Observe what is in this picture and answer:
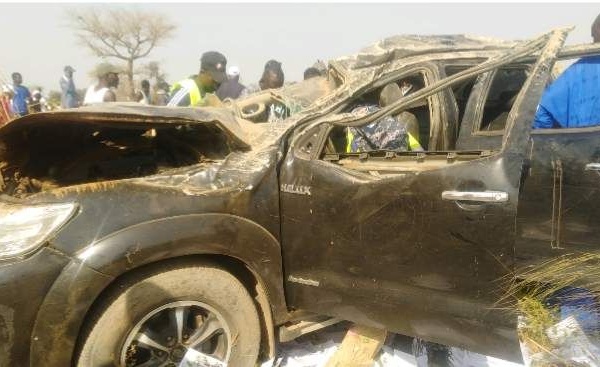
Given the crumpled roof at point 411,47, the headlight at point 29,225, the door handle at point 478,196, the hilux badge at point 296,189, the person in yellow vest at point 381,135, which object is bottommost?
the headlight at point 29,225

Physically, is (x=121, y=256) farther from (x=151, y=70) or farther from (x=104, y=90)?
(x=151, y=70)

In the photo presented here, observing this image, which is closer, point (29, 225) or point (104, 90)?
point (29, 225)

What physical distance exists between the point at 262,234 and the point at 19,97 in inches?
413

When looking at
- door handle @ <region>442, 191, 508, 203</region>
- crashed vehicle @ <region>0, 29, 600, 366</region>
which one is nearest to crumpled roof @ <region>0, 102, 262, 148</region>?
crashed vehicle @ <region>0, 29, 600, 366</region>

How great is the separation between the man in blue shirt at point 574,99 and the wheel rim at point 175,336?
7.87 feet

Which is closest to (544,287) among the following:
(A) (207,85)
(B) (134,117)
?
(B) (134,117)

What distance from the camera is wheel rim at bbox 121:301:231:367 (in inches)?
83.0

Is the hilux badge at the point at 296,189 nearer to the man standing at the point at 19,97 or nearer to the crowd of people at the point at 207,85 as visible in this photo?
the crowd of people at the point at 207,85

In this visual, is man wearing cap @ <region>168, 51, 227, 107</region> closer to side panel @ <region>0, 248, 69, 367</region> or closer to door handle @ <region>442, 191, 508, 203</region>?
side panel @ <region>0, 248, 69, 367</region>

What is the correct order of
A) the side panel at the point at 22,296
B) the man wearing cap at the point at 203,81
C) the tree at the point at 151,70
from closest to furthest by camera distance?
the side panel at the point at 22,296 → the man wearing cap at the point at 203,81 → the tree at the point at 151,70

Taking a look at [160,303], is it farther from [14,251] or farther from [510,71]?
[510,71]

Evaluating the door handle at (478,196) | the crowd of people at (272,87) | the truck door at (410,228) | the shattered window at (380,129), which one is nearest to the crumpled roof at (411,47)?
the shattered window at (380,129)

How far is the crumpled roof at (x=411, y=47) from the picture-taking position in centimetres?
311

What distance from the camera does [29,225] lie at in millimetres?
1983
